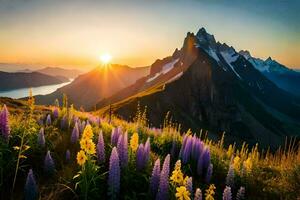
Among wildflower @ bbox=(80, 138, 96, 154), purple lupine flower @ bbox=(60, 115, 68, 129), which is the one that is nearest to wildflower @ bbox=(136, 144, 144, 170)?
wildflower @ bbox=(80, 138, 96, 154)

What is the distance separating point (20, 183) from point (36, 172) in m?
0.56

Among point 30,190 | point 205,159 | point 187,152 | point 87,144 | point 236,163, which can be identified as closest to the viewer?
point 87,144

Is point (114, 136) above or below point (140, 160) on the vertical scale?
above

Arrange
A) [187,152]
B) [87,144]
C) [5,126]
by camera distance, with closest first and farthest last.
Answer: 1. [87,144]
2. [5,126]
3. [187,152]

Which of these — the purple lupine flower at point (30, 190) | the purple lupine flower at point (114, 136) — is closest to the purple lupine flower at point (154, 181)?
the purple lupine flower at point (30, 190)

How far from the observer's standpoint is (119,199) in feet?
22.6

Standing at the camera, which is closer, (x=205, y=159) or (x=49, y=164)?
(x=49, y=164)

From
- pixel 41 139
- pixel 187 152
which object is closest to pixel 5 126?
pixel 41 139

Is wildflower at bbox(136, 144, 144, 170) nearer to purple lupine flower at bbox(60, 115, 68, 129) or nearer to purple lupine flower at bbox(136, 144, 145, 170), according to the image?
purple lupine flower at bbox(136, 144, 145, 170)

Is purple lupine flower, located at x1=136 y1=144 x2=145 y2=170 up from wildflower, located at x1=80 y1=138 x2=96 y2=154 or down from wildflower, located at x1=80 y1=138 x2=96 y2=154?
down

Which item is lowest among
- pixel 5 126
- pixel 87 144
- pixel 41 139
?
pixel 41 139

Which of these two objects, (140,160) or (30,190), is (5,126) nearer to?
(30,190)

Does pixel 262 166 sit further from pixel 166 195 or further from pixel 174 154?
pixel 166 195

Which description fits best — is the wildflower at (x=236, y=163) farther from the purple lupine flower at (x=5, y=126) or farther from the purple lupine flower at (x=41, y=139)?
the purple lupine flower at (x=5, y=126)
